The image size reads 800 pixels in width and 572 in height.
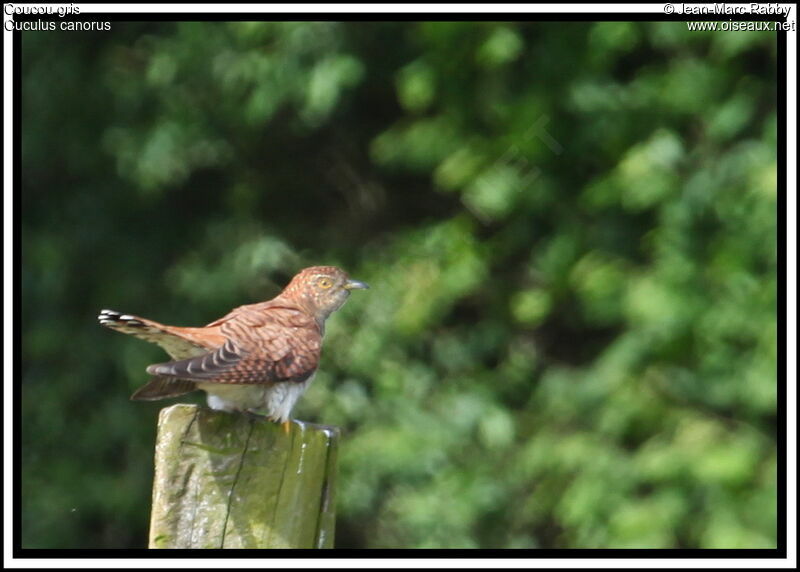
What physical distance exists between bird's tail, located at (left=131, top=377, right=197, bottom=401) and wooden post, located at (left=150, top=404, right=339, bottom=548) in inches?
24.1

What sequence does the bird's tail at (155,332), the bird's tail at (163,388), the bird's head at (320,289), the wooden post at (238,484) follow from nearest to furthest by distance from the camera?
the wooden post at (238,484) < the bird's tail at (155,332) < the bird's tail at (163,388) < the bird's head at (320,289)

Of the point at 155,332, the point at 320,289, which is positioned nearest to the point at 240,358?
the point at 155,332

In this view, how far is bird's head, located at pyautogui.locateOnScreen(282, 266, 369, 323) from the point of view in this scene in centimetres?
401

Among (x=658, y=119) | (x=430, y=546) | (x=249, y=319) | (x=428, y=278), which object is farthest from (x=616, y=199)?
(x=249, y=319)

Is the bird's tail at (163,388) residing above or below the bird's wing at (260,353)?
below

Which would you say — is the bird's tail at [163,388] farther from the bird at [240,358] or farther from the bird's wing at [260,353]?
the bird's wing at [260,353]

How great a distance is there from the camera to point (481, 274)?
6.20m

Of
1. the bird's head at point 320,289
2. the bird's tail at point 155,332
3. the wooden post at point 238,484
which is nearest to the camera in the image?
the wooden post at point 238,484

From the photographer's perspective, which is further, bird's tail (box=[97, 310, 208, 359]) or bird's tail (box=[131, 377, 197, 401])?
bird's tail (box=[131, 377, 197, 401])

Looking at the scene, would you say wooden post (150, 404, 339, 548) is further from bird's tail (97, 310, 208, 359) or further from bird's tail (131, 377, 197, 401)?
bird's tail (131, 377, 197, 401)

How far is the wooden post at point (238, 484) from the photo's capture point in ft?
7.70

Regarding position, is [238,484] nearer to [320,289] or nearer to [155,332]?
[155,332]

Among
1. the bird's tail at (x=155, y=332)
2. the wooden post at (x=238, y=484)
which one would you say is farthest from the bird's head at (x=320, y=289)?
the wooden post at (x=238, y=484)

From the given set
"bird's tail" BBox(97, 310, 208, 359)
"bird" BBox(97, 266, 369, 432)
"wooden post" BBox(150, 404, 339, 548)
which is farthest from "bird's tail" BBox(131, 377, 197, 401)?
"wooden post" BBox(150, 404, 339, 548)
